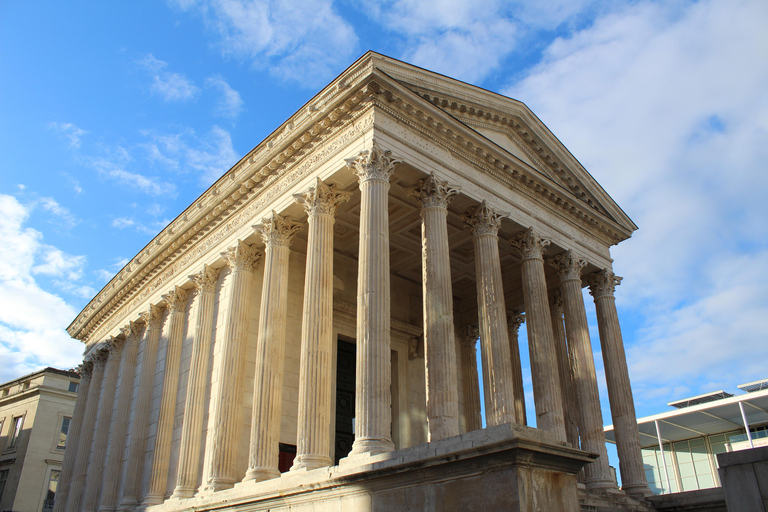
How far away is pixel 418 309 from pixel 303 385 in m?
12.2

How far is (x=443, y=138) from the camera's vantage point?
19703mm

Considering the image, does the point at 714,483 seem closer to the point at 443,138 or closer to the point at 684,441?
the point at 684,441

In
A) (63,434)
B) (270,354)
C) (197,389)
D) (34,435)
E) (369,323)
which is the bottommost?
(369,323)

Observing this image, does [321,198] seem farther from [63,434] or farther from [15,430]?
[15,430]

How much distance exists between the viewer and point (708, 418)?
39.4 metres

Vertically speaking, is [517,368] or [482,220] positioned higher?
[482,220]

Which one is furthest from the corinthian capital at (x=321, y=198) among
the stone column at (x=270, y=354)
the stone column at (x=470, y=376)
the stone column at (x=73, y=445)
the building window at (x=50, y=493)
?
the building window at (x=50, y=493)

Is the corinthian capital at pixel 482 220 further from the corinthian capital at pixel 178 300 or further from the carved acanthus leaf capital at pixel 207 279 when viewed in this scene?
the corinthian capital at pixel 178 300

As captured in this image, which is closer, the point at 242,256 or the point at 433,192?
the point at 433,192

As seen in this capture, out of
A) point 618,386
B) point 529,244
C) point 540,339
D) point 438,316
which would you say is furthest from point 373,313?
point 618,386

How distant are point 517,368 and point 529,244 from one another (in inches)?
277

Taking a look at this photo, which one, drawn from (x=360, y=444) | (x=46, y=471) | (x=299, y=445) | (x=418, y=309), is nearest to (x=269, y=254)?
(x=299, y=445)

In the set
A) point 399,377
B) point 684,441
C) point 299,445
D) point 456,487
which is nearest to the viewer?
point 456,487

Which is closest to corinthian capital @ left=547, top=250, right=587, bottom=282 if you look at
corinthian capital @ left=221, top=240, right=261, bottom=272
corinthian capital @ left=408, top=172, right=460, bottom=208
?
corinthian capital @ left=408, top=172, right=460, bottom=208
